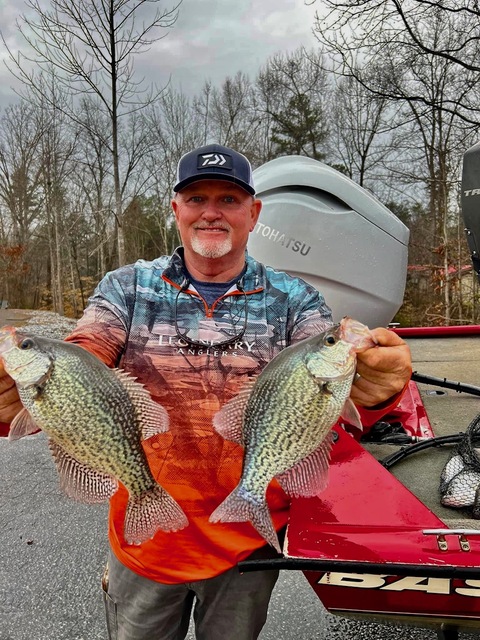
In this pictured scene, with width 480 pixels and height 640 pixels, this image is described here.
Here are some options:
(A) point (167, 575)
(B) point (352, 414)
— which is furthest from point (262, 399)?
(A) point (167, 575)

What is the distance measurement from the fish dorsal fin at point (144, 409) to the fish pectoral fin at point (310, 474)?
35 cm

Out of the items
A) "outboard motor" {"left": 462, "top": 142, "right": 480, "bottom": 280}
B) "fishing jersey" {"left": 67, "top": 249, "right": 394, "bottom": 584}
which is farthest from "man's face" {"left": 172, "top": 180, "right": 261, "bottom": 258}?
"outboard motor" {"left": 462, "top": 142, "right": 480, "bottom": 280}

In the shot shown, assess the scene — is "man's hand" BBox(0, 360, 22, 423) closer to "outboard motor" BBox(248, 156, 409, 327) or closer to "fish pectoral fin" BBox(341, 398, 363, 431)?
"fish pectoral fin" BBox(341, 398, 363, 431)

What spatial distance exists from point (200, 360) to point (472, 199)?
2.15 metres

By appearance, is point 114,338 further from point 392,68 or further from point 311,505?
point 392,68

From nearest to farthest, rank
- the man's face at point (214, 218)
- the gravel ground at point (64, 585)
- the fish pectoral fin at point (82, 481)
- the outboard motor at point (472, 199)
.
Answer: the fish pectoral fin at point (82, 481), the man's face at point (214, 218), the gravel ground at point (64, 585), the outboard motor at point (472, 199)

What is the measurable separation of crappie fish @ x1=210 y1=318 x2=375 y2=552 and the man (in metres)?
0.20

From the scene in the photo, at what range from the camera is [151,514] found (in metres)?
1.32

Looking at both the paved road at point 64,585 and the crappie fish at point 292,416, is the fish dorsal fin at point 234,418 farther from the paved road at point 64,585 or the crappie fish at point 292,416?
the paved road at point 64,585

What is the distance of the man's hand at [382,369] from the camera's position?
1224 mm

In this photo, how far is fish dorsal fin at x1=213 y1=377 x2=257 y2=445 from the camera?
1292 mm

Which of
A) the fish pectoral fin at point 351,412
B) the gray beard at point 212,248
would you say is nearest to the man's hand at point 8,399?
the gray beard at point 212,248

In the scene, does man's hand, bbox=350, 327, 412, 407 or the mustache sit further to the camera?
the mustache

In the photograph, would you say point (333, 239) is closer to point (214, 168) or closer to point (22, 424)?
point (214, 168)
